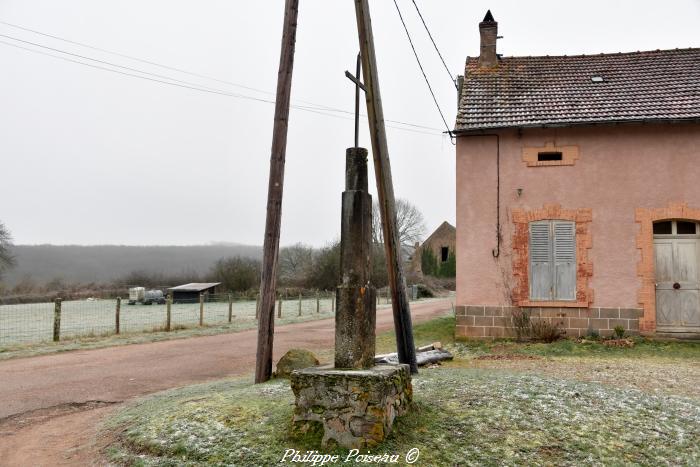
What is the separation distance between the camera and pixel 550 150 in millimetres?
12617

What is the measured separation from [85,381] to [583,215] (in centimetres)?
1049

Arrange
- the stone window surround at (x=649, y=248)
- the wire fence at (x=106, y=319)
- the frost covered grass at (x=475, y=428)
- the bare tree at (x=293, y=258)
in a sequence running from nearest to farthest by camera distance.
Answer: the frost covered grass at (x=475, y=428), the stone window surround at (x=649, y=248), the wire fence at (x=106, y=319), the bare tree at (x=293, y=258)

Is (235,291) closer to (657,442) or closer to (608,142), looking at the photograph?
(608,142)

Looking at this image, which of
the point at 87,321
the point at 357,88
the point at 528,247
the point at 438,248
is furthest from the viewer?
the point at 438,248

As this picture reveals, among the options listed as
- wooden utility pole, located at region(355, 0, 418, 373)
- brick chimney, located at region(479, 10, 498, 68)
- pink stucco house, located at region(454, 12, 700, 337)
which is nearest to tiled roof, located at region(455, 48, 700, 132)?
pink stucco house, located at region(454, 12, 700, 337)

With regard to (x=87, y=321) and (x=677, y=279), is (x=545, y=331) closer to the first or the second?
(x=677, y=279)

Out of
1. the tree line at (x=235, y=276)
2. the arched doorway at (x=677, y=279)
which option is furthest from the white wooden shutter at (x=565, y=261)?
the tree line at (x=235, y=276)

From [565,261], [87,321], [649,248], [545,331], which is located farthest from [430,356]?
[87,321]

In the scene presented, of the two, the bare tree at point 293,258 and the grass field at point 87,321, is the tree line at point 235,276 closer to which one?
the bare tree at point 293,258

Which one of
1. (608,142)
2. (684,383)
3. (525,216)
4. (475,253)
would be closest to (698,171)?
(608,142)

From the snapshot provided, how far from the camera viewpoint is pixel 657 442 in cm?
505

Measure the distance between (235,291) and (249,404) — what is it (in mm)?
32797

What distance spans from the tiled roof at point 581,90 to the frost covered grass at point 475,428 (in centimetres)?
771

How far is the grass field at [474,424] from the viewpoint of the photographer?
4.85 metres
